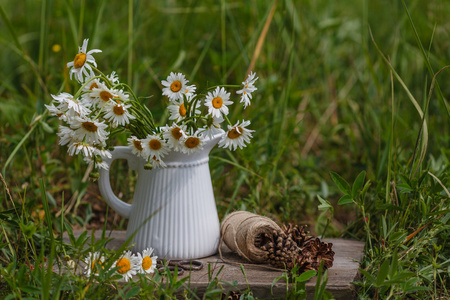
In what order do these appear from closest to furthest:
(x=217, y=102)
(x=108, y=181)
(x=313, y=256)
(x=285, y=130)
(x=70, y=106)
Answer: (x=70, y=106)
(x=217, y=102)
(x=313, y=256)
(x=108, y=181)
(x=285, y=130)

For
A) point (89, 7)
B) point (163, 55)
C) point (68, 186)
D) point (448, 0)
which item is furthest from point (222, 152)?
point (448, 0)

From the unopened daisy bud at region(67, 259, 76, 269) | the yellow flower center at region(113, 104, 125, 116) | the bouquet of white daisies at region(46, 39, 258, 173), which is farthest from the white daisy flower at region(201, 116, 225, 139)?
the unopened daisy bud at region(67, 259, 76, 269)

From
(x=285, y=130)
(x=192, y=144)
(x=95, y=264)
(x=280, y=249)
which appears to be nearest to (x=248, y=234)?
(x=280, y=249)

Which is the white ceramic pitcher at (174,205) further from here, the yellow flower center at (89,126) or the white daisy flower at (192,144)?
the yellow flower center at (89,126)

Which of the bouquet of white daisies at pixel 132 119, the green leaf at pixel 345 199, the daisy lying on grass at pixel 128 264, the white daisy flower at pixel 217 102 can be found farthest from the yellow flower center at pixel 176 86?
the green leaf at pixel 345 199

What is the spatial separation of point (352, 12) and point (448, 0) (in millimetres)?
682

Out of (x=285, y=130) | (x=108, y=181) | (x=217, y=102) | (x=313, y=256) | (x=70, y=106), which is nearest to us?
(x=70, y=106)

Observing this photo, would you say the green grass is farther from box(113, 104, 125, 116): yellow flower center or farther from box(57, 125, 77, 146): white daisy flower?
box(113, 104, 125, 116): yellow flower center

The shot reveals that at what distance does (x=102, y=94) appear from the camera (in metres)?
1.33

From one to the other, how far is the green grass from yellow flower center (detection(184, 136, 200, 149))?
13.9 inches

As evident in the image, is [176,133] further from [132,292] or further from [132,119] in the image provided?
[132,292]

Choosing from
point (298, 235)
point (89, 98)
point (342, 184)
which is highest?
point (89, 98)

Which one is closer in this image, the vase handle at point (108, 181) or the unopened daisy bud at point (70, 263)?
the unopened daisy bud at point (70, 263)

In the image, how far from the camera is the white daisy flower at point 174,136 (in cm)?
135
